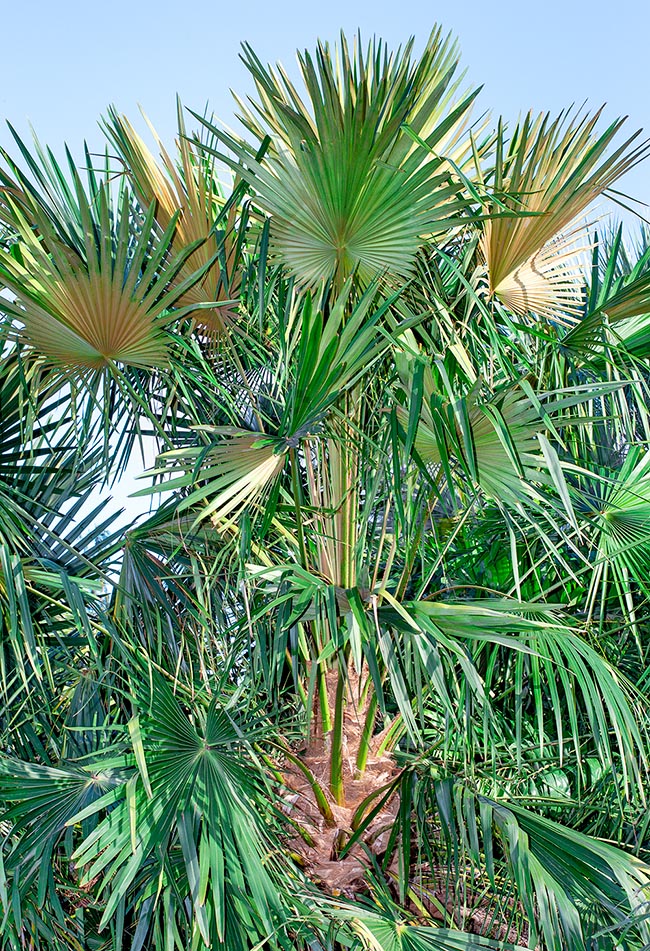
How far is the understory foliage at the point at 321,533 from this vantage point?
1.88 m

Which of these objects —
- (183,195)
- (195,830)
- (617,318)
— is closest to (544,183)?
(617,318)

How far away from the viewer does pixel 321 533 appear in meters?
2.33

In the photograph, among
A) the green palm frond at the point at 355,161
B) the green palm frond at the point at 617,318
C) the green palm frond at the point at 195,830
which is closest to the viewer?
the green palm frond at the point at 195,830

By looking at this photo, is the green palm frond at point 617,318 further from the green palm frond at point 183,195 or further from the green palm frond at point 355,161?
the green palm frond at point 183,195

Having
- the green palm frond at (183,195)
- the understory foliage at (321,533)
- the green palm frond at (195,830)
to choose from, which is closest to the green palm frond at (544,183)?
the understory foliage at (321,533)

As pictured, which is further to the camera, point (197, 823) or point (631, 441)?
point (631, 441)

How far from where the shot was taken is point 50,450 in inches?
105

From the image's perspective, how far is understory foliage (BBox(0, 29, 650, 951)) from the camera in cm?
188

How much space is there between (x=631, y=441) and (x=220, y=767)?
1473 mm

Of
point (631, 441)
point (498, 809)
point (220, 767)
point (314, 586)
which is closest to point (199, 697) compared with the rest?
point (220, 767)

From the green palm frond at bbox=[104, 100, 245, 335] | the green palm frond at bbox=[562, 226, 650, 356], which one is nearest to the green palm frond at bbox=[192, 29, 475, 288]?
the green palm frond at bbox=[104, 100, 245, 335]

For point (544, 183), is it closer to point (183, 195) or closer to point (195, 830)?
point (183, 195)

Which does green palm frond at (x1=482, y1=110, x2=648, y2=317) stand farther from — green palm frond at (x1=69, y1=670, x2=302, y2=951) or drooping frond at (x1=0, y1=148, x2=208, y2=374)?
green palm frond at (x1=69, y1=670, x2=302, y2=951)

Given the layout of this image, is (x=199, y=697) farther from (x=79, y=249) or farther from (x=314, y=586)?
(x=79, y=249)
